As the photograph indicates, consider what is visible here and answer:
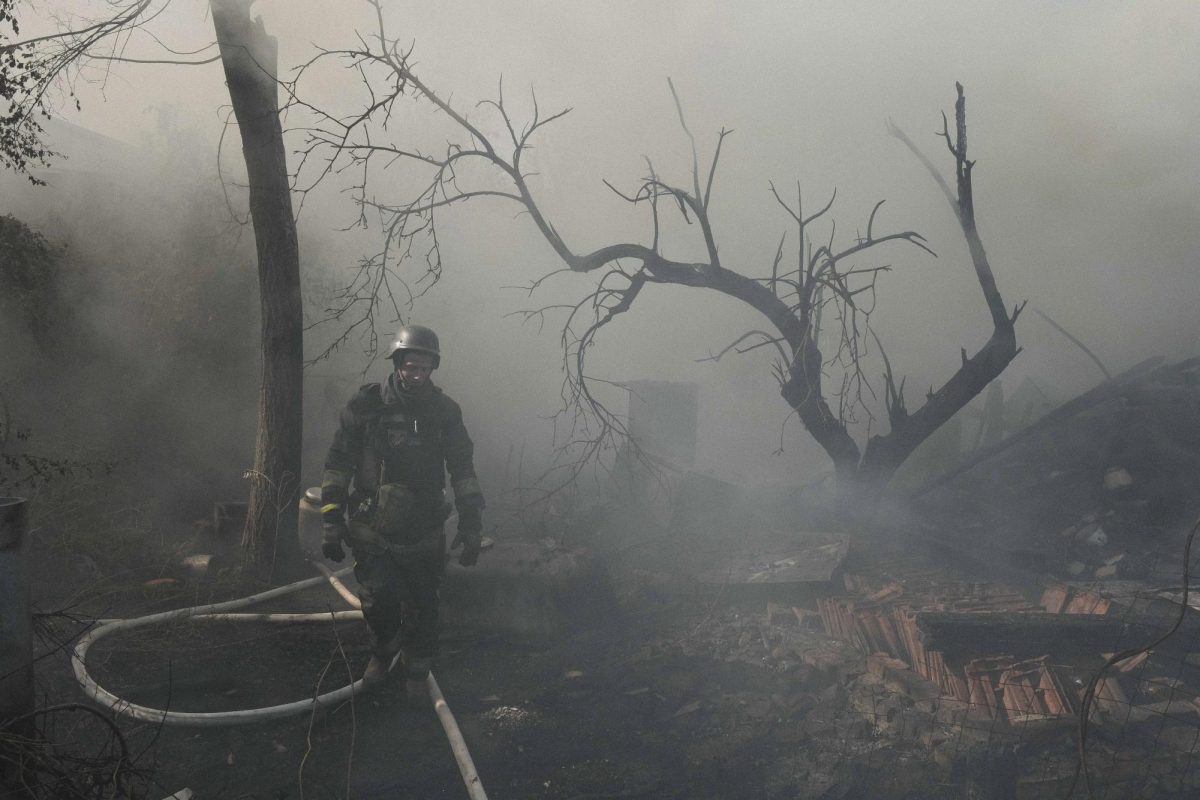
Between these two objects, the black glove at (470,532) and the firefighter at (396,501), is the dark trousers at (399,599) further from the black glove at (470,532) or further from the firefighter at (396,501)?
the black glove at (470,532)

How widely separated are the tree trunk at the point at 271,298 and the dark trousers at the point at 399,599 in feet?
6.92

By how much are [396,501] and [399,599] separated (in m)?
0.59

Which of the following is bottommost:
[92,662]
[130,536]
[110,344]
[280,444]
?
[92,662]

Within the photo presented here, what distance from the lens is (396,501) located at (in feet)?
15.1

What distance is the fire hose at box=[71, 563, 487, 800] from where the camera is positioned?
3.68 meters

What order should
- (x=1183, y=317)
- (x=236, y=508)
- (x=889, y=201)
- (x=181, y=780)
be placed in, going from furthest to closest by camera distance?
(x=889, y=201) → (x=1183, y=317) → (x=236, y=508) → (x=181, y=780)

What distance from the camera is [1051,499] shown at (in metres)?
8.06

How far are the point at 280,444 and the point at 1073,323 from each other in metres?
15.6

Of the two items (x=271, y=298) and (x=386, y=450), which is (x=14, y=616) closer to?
(x=386, y=450)

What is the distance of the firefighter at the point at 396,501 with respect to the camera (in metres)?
4.59

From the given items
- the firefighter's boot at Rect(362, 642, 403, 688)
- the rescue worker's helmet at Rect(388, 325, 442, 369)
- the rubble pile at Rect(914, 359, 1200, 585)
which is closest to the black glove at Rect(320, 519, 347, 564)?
the firefighter's boot at Rect(362, 642, 403, 688)

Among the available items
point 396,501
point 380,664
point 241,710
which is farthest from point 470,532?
point 241,710

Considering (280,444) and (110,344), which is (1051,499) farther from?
(110,344)

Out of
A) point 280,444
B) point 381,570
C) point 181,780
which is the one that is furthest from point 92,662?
point 280,444
